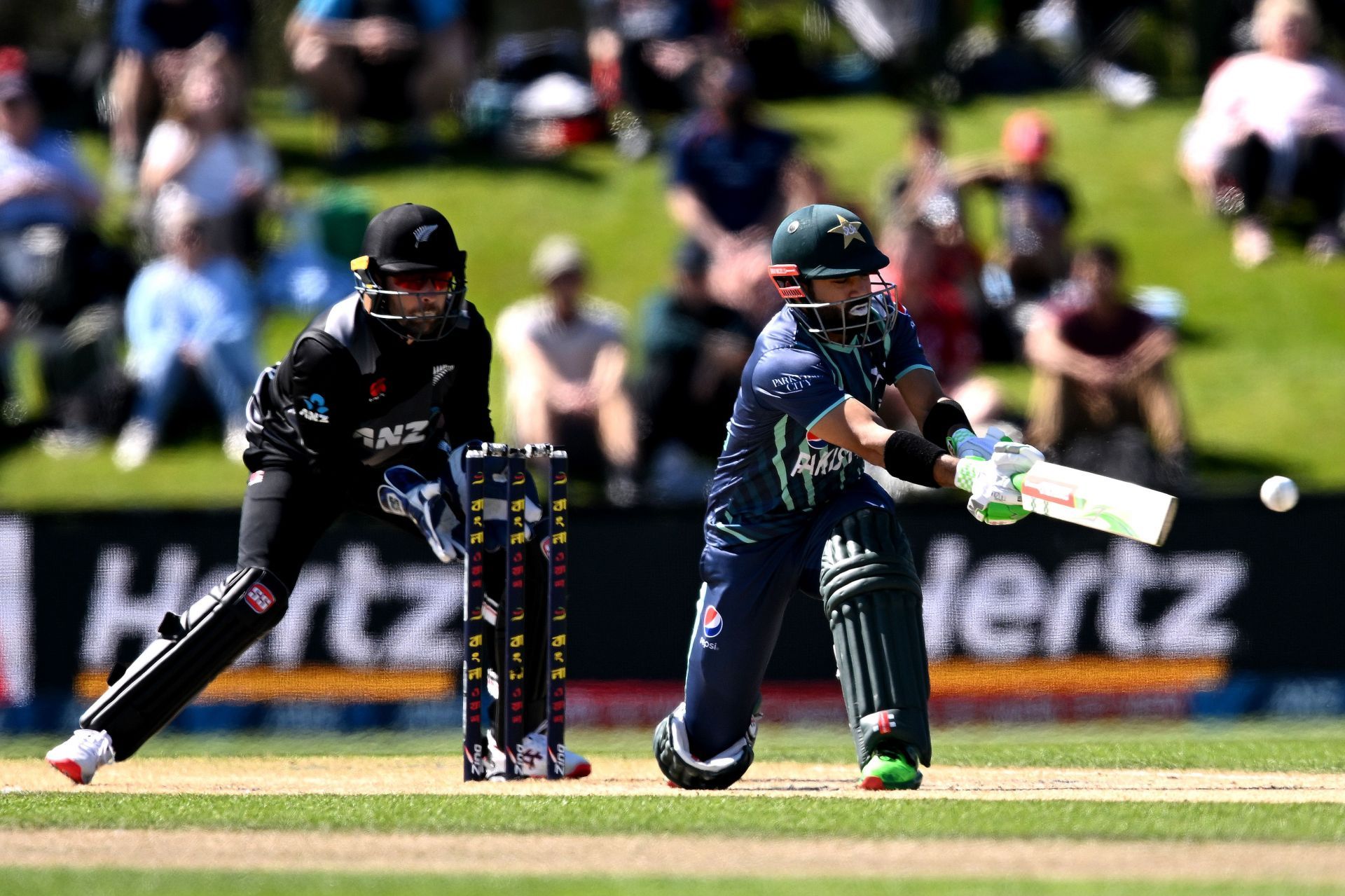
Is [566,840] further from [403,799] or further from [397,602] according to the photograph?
[397,602]

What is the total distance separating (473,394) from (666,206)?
8.17 m

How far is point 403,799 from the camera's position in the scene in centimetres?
646

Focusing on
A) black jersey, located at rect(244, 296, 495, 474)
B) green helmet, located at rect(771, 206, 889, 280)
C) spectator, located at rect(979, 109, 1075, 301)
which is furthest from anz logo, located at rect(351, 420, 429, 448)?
spectator, located at rect(979, 109, 1075, 301)

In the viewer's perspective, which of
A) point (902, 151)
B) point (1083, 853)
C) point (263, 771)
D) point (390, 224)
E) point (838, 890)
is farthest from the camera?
point (902, 151)

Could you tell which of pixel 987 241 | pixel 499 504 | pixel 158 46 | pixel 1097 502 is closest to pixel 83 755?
pixel 499 504

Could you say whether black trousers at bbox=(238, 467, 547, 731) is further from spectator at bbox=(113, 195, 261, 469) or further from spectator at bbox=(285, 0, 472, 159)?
spectator at bbox=(285, 0, 472, 159)

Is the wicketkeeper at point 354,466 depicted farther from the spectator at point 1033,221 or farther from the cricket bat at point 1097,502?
the spectator at point 1033,221

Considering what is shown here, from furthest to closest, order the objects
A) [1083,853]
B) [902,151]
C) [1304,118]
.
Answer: [902,151] → [1304,118] → [1083,853]

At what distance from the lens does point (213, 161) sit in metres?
13.6

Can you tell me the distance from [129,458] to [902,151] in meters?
6.87

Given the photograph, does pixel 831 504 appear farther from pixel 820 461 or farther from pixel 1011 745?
pixel 1011 745

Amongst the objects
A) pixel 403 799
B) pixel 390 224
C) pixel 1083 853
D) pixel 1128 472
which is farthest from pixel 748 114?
pixel 1083 853

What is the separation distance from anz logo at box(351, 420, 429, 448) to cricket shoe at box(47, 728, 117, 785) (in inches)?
56.5

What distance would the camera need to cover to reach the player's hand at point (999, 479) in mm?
5930
